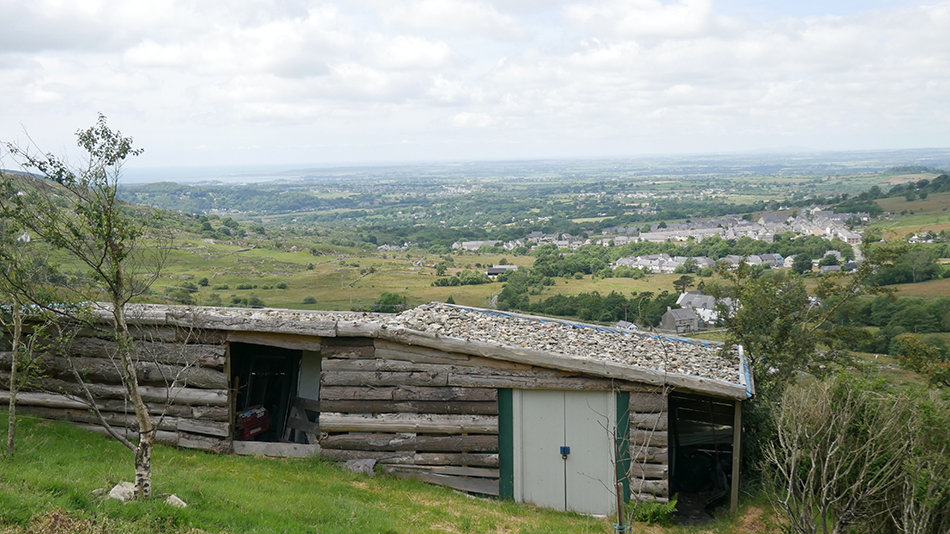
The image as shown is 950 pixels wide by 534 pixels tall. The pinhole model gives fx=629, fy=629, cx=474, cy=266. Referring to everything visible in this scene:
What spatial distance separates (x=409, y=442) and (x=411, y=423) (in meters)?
0.36

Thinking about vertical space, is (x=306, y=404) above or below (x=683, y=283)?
above

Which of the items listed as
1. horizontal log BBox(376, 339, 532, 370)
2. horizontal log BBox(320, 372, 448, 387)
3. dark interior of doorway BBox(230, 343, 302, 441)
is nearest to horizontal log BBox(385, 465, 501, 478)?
horizontal log BBox(320, 372, 448, 387)

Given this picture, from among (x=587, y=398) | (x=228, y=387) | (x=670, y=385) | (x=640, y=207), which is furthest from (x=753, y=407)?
(x=640, y=207)

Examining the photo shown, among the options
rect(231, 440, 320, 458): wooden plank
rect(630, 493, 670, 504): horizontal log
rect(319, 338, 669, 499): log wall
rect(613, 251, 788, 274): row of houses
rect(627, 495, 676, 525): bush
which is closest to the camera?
rect(627, 495, 676, 525): bush

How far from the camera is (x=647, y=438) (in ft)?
34.4

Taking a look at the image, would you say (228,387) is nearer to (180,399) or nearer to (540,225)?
(180,399)

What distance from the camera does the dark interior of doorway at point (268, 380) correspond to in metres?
13.1

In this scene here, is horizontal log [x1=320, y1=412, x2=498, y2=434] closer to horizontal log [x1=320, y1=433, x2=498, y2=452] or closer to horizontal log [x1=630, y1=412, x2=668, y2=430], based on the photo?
horizontal log [x1=320, y1=433, x2=498, y2=452]

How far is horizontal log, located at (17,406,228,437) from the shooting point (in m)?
11.5

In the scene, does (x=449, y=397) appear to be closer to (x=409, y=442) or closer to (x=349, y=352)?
(x=409, y=442)

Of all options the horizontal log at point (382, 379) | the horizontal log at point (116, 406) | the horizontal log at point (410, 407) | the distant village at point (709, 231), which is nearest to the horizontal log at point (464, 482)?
the horizontal log at point (410, 407)

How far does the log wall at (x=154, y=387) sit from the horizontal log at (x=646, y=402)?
23.8 ft

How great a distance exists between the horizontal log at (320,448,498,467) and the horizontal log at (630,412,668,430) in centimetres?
247

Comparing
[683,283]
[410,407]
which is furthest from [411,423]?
[683,283]
